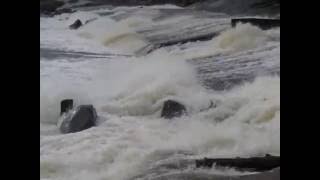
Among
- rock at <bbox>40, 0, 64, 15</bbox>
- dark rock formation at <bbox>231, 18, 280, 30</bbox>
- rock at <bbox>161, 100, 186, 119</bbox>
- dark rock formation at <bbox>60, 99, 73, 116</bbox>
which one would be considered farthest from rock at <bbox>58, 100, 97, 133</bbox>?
dark rock formation at <bbox>231, 18, 280, 30</bbox>

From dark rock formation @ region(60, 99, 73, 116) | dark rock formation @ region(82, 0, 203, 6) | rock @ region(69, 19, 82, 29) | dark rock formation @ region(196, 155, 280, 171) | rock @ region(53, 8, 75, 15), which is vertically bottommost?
dark rock formation @ region(196, 155, 280, 171)

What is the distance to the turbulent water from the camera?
5.40ft

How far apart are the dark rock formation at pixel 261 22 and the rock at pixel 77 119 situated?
1.97ft

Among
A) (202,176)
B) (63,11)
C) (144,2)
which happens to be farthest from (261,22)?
(63,11)

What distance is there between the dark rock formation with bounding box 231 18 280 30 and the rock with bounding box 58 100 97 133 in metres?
0.60

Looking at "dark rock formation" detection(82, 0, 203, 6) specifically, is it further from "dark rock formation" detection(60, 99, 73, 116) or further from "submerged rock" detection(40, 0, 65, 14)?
"dark rock formation" detection(60, 99, 73, 116)

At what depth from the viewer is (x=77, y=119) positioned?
5.45 ft

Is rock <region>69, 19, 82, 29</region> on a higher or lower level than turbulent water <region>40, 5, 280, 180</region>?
higher

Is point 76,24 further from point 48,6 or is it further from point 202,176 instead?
point 202,176

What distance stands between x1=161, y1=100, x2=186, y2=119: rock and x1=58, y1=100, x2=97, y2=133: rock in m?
0.24

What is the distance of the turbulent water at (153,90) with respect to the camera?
1646 mm

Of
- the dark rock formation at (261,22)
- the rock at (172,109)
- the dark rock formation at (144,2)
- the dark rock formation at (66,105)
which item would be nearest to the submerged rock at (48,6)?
the dark rock formation at (144,2)

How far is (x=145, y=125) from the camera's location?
1.66 meters
